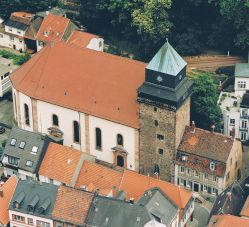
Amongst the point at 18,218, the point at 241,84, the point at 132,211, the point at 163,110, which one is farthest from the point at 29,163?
the point at 241,84

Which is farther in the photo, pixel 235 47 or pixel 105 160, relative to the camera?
pixel 235 47

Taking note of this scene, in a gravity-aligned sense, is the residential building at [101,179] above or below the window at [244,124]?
below

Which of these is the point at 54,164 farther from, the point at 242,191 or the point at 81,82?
the point at 242,191

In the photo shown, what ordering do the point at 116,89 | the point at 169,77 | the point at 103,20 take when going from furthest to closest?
the point at 103,20 → the point at 116,89 → the point at 169,77

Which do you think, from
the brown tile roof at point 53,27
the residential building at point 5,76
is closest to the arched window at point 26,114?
the residential building at point 5,76

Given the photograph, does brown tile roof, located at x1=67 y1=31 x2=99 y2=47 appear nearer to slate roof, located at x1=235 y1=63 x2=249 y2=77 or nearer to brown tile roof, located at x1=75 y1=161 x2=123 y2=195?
slate roof, located at x1=235 y1=63 x2=249 y2=77

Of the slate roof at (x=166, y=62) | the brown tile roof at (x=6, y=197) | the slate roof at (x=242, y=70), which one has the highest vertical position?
the slate roof at (x=166, y=62)

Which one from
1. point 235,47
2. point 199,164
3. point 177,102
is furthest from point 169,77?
point 235,47

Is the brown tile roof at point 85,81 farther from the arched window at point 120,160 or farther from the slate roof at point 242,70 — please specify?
the slate roof at point 242,70
